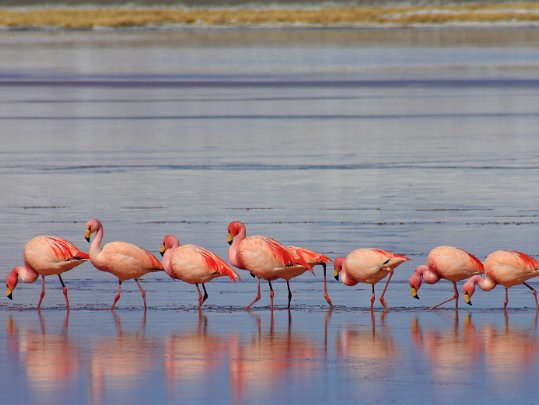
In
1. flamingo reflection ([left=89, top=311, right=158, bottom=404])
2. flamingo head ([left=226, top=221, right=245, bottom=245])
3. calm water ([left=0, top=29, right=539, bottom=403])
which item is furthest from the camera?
flamingo head ([left=226, top=221, right=245, bottom=245])

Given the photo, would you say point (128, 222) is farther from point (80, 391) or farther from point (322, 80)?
point (322, 80)

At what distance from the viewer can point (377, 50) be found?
76938 mm

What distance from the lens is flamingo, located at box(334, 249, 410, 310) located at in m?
11.5

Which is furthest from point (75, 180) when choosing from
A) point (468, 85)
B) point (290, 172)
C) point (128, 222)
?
point (468, 85)

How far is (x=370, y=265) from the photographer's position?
11602mm

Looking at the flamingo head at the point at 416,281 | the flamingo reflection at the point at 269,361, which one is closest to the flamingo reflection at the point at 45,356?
the flamingo reflection at the point at 269,361

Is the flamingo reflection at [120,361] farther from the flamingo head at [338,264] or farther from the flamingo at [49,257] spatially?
the flamingo head at [338,264]

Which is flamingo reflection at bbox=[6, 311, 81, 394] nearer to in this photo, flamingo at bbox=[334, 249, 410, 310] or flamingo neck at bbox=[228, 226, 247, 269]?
flamingo neck at bbox=[228, 226, 247, 269]

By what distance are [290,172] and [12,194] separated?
15.2 ft

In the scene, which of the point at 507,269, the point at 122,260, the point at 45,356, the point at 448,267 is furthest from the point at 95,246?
the point at 507,269

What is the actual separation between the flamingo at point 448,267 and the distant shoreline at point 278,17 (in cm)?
10420

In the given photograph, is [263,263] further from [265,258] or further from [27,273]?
[27,273]

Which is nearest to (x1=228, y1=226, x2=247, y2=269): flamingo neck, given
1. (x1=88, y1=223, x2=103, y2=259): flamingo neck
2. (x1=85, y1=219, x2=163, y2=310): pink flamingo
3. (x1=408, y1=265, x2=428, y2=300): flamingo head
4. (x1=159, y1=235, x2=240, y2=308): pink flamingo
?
(x1=159, y1=235, x2=240, y2=308): pink flamingo

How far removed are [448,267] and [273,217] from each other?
5.63m
